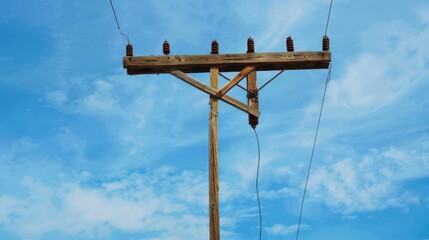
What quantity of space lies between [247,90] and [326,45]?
5.89 ft

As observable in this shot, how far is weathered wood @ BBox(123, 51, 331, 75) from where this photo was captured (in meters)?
11.8

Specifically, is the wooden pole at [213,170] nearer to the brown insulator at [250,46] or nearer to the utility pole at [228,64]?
the utility pole at [228,64]

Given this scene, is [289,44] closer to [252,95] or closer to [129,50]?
[252,95]

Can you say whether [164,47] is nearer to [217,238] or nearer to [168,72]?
[168,72]

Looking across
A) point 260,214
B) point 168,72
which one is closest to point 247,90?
point 168,72

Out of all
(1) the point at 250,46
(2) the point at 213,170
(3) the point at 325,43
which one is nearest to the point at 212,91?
(1) the point at 250,46

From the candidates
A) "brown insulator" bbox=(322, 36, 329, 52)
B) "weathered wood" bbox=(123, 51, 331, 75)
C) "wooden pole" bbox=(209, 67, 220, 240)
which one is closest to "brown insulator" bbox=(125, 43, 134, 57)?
"weathered wood" bbox=(123, 51, 331, 75)

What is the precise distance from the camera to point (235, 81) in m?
11.8

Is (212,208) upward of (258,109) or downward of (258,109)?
downward

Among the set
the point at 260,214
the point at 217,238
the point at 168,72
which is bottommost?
the point at 217,238

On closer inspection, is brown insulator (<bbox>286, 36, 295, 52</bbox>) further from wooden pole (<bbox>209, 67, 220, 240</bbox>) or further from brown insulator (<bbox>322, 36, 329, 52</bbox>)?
wooden pole (<bbox>209, 67, 220, 240</bbox>)

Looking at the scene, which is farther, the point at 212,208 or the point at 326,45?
the point at 326,45

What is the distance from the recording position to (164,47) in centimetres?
1203

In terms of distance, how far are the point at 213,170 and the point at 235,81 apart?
177 cm
